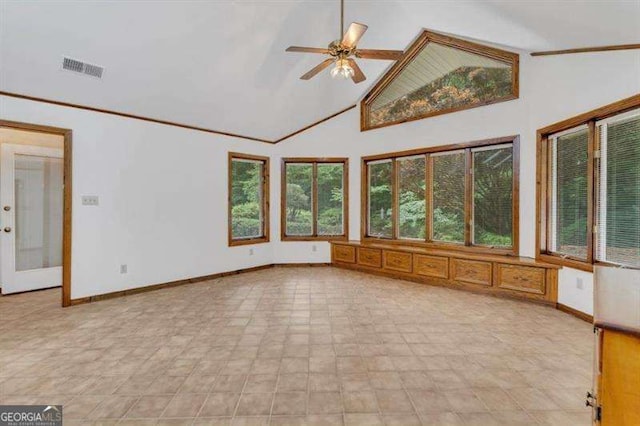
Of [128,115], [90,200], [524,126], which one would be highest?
[128,115]

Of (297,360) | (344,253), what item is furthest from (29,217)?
(344,253)

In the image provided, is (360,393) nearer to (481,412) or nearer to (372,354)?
→ (372,354)

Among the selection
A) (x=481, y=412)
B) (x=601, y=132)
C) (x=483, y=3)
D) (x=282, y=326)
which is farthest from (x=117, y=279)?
(x=601, y=132)

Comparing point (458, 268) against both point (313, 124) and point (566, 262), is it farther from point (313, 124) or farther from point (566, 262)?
point (313, 124)

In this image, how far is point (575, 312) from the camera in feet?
11.5

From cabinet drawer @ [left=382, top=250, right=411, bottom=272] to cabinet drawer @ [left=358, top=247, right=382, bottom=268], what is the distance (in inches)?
4.3

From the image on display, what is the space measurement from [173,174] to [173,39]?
2.04m

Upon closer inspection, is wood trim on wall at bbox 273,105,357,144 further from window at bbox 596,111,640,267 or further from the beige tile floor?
window at bbox 596,111,640,267

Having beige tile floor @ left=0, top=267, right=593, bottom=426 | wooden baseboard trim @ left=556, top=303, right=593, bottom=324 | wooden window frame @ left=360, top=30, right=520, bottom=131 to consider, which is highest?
wooden window frame @ left=360, top=30, right=520, bottom=131

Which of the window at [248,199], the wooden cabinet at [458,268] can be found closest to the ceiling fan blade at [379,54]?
the wooden cabinet at [458,268]

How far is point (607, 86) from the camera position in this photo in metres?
3.17

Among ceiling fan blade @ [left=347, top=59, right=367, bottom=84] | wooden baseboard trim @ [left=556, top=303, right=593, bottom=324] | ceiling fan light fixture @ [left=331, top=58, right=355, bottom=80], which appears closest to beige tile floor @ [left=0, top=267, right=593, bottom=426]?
wooden baseboard trim @ [left=556, top=303, right=593, bottom=324]

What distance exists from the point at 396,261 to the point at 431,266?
2.09 ft

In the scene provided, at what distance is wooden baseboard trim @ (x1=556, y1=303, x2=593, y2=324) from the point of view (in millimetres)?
3305
